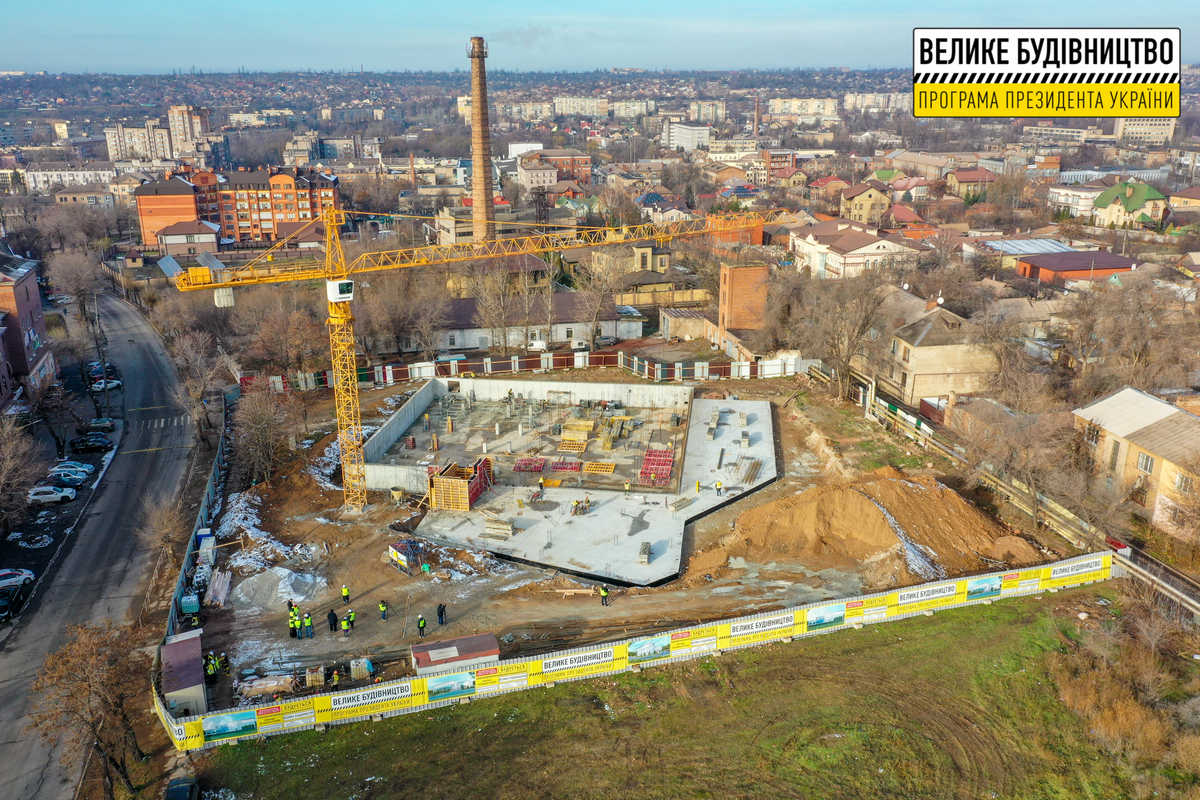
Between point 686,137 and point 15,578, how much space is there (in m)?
149

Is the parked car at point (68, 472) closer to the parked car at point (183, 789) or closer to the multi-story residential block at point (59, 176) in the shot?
the parked car at point (183, 789)

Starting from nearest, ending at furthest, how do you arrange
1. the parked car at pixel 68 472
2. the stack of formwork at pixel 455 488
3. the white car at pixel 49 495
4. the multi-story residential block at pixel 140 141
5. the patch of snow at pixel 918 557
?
the patch of snow at pixel 918 557
the stack of formwork at pixel 455 488
the white car at pixel 49 495
the parked car at pixel 68 472
the multi-story residential block at pixel 140 141

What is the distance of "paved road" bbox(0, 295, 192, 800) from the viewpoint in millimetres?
14219

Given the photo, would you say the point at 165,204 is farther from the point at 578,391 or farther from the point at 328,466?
the point at 328,466

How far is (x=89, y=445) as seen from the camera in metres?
28.2

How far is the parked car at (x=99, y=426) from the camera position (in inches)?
1165

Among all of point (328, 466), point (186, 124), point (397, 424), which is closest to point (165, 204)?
point (397, 424)

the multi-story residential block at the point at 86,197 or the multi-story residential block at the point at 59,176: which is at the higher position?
the multi-story residential block at the point at 59,176

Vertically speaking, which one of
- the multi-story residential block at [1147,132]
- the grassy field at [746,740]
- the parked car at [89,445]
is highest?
the multi-story residential block at [1147,132]

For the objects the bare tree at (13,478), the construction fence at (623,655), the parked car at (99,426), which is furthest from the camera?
the parked car at (99,426)

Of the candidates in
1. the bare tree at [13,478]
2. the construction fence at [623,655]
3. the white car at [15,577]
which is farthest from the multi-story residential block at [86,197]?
the construction fence at [623,655]

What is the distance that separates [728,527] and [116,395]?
27304mm

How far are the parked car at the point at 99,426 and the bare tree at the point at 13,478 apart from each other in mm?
5623

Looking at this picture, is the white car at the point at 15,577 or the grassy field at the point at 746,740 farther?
the white car at the point at 15,577
